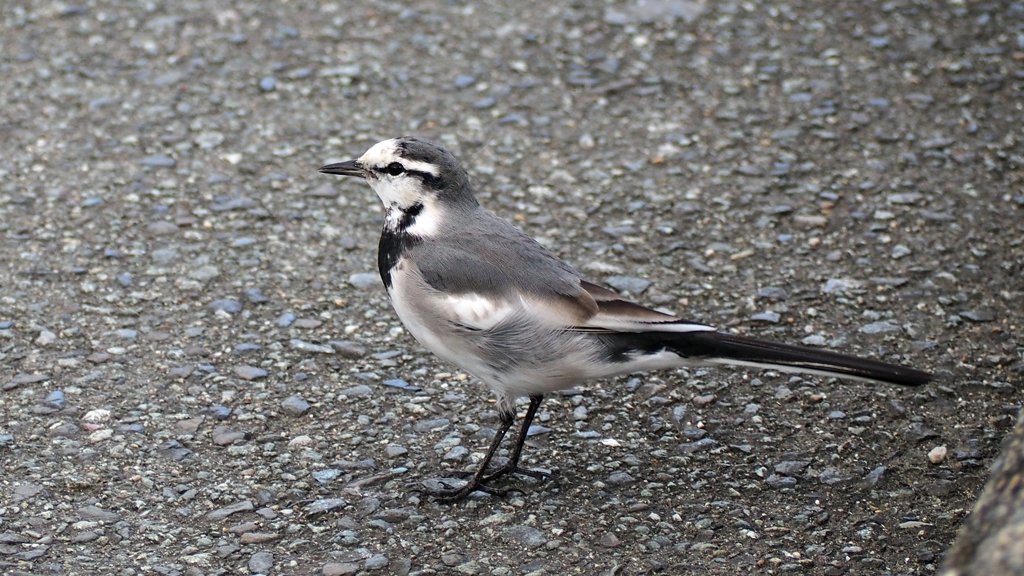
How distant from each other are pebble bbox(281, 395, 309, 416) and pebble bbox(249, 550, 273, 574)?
38.6 inches

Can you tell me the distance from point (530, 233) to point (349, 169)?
186 cm

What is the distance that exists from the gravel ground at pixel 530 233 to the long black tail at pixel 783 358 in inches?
24.3

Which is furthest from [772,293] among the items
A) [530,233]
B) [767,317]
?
[530,233]

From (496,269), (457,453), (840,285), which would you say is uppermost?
(496,269)

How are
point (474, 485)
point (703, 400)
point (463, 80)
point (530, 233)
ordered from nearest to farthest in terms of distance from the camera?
point (474, 485) → point (703, 400) → point (530, 233) → point (463, 80)

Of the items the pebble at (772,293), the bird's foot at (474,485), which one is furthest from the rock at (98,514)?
the pebble at (772,293)

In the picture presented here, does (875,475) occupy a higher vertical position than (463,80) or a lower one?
lower

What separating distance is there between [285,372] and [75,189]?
89.6 inches

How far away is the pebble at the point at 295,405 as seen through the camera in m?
5.02

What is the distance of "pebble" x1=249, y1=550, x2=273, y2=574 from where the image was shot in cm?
404

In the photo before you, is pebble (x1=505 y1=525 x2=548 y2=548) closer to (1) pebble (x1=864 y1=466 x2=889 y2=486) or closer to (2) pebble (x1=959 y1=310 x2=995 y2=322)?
(1) pebble (x1=864 y1=466 x2=889 y2=486)

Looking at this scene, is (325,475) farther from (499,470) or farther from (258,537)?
(499,470)

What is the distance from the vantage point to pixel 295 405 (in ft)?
16.6

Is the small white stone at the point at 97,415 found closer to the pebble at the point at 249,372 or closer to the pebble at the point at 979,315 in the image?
the pebble at the point at 249,372
